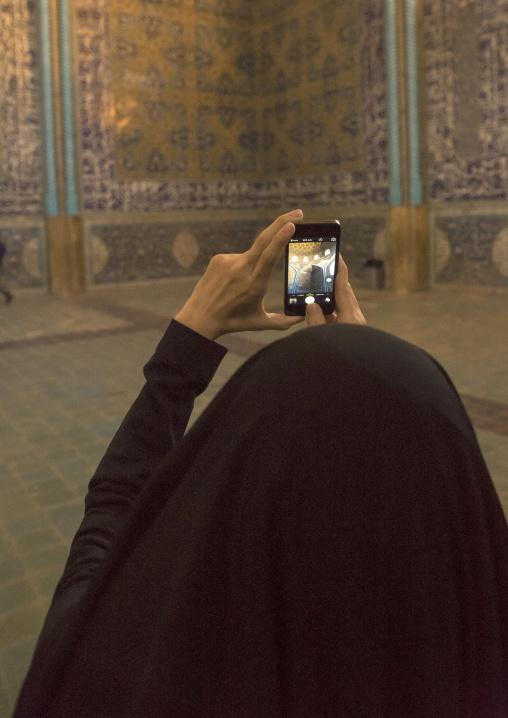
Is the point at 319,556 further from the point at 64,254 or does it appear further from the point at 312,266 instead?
the point at 64,254

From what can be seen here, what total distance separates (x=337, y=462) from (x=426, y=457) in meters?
0.07

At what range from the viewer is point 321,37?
34.6ft

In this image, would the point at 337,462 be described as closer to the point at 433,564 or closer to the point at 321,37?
the point at 433,564

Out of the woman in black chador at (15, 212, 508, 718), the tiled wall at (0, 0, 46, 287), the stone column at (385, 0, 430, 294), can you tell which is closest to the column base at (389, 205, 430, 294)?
the stone column at (385, 0, 430, 294)

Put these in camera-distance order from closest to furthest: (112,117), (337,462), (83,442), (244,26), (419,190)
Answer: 1. (337,462)
2. (83,442)
3. (419,190)
4. (112,117)
5. (244,26)

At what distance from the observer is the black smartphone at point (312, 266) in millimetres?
1096

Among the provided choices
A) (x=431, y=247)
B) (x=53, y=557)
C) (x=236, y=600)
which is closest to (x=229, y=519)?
(x=236, y=600)

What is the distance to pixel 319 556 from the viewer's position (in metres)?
0.63

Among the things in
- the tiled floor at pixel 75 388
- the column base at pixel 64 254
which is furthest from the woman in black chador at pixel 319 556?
the column base at pixel 64 254

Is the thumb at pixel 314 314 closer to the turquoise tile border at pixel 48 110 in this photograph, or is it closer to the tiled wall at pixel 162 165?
the tiled wall at pixel 162 165

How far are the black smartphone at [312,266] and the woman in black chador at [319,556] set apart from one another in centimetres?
44

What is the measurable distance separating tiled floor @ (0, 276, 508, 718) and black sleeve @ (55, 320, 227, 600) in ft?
3.69

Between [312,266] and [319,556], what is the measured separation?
23.0 inches

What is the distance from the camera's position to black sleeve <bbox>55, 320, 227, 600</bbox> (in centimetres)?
99
